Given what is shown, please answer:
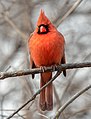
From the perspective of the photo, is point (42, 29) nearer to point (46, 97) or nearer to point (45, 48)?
point (45, 48)

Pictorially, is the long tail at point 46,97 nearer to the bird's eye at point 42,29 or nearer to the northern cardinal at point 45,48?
the northern cardinal at point 45,48

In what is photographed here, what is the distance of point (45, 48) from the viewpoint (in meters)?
4.01

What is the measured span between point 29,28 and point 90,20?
1946 mm

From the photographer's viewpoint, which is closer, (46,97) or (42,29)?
(42,29)

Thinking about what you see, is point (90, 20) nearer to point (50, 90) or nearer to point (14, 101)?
point (14, 101)

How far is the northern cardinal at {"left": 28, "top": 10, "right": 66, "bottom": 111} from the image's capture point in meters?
4.00

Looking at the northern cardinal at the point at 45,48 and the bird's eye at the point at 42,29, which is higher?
the bird's eye at the point at 42,29

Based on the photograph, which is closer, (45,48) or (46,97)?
(45,48)

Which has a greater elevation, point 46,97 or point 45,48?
point 45,48

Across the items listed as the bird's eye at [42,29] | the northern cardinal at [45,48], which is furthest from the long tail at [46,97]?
the bird's eye at [42,29]

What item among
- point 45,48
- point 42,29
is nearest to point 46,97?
point 45,48

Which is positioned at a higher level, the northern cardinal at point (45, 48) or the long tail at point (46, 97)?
the northern cardinal at point (45, 48)

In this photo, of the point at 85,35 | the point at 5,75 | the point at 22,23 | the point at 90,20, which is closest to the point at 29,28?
the point at 22,23

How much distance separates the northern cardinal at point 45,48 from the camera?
13.1ft
